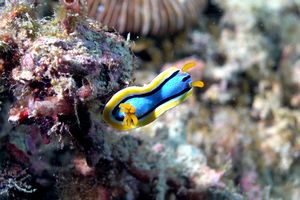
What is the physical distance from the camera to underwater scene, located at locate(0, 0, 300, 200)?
78.0 inches

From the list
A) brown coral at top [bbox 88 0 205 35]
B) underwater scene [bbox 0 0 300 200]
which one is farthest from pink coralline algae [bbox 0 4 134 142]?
brown coral at top [bbox 88 0 205 35]

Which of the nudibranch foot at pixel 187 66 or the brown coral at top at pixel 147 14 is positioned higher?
the nudibranch foot at pixel 187 66

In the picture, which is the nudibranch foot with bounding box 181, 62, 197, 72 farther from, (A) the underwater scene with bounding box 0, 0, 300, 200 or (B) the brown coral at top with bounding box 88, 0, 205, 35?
(B) the brown coral at top with bounding box 88, 0, 205, 35

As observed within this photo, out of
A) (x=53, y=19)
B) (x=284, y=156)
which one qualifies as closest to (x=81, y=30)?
(x=53, y=19)

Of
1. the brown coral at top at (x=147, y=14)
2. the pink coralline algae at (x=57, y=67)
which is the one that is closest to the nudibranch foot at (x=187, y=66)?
the pink coralline algae at (x=57, y=67)

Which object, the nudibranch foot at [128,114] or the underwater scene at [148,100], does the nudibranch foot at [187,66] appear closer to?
the underwater scene at [148,100]

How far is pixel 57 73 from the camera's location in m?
1.92

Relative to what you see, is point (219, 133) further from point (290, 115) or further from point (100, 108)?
point (100, 108)

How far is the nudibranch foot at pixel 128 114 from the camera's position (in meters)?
1.92

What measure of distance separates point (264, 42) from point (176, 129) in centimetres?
220

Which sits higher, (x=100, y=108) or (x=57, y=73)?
(x=57, y=73)

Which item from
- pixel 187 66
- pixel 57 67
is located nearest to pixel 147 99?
pixel 187 66

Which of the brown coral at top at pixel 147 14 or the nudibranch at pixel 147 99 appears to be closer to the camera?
the nudibranch at pixel 147 99

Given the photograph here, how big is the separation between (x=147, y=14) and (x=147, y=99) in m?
3.13
